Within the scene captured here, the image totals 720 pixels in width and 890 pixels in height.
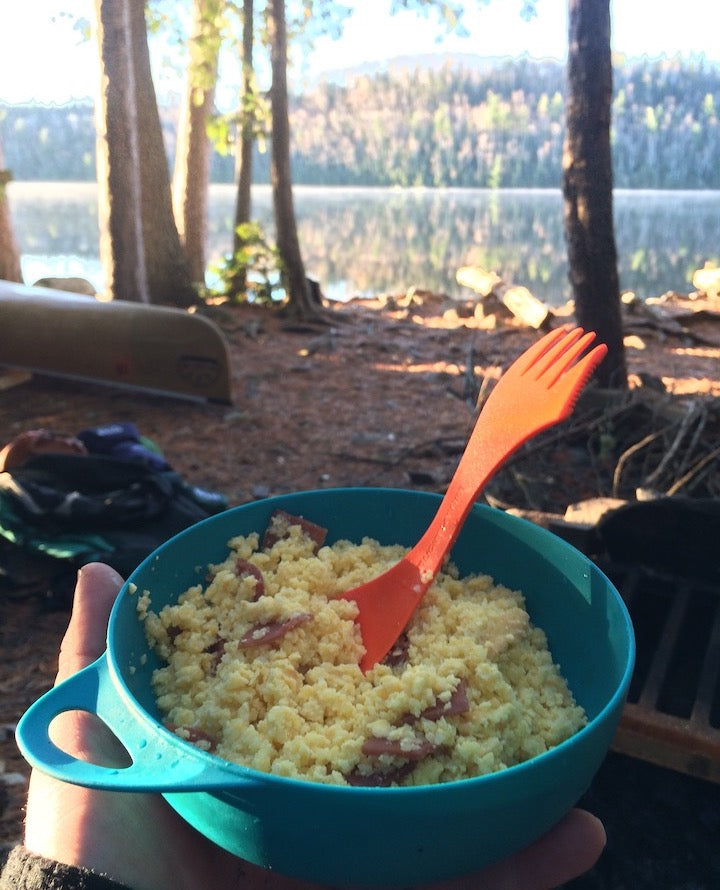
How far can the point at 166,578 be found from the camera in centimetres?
95

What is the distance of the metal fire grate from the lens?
1246 mm

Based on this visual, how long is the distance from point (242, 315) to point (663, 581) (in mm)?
5677

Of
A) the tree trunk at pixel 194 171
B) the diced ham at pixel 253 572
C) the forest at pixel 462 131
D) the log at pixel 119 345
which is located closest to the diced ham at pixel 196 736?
the diced ham at pixel 253 572

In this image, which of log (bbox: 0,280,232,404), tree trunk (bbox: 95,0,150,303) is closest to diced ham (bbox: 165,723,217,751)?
log (bbox: 0,280,232,404)

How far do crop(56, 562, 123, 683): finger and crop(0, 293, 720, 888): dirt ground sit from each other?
2.51 ft

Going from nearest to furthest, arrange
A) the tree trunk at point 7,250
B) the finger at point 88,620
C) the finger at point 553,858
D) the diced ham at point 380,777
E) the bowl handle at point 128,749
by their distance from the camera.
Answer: the bowl handle at point 128,749 < the diced ham at point 380,777 < the finger at point 553,858 < the finger at point 88,620 < the tree trunk at point 7,250

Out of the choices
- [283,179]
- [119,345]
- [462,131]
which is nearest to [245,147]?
[283,179]

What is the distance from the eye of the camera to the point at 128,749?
64 cm

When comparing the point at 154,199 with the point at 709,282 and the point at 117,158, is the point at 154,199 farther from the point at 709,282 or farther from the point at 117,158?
the point at 709,282

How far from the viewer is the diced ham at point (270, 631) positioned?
851mm

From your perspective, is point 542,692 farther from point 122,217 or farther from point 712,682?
point 122,217

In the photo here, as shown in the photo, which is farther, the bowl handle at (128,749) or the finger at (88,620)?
the finger at (88,620)

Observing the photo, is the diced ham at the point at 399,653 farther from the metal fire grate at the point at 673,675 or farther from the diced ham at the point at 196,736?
the metal fire grate at the point at 673,675

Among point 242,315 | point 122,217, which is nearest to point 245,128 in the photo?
point 242,315
